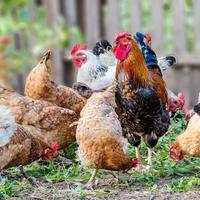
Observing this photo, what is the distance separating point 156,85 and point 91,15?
230 inches

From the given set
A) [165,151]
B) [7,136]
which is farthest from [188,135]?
[7,136]

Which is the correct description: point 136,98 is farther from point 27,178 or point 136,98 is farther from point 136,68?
point 27,178

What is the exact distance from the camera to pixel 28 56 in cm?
1345

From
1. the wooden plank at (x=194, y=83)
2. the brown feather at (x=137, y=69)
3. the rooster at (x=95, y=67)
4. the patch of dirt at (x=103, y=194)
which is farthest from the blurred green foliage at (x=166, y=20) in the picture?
the patch of dirt at (x=103, y=194)

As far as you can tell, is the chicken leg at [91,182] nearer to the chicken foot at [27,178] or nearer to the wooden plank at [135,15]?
the chicken foot at [27,178]

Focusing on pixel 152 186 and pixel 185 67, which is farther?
pixel 185 67

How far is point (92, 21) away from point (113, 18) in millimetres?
435

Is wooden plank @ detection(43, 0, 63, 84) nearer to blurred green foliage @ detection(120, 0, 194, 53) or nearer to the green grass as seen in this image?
blurred green foliage @ detection(120, 0, 194, 53)

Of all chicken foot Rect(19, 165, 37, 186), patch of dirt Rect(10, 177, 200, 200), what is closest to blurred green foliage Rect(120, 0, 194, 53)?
chicken foot Rect(19, 165, 37, 186)

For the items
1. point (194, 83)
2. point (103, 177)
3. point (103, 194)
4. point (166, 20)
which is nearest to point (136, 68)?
point (103, 177)

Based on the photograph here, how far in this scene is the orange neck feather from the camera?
702cm

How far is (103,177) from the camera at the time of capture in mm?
6875

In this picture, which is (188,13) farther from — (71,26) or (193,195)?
(193,195)

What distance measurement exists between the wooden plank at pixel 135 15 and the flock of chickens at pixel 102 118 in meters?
4.45
